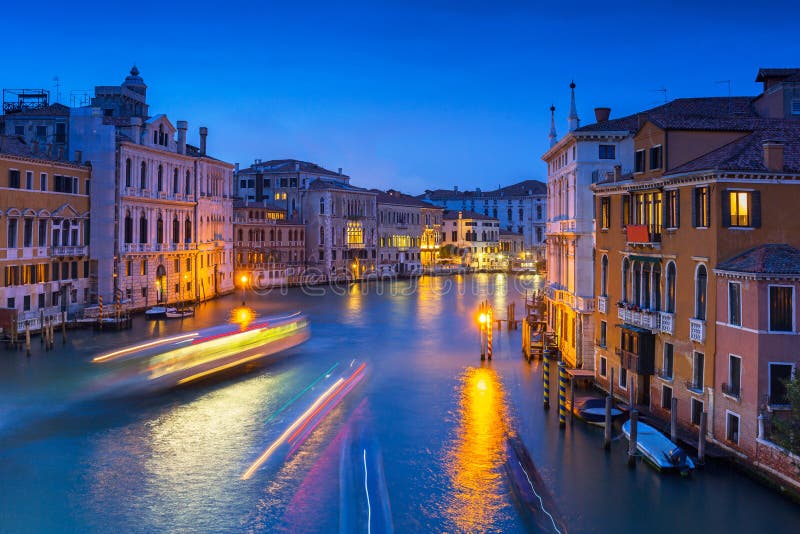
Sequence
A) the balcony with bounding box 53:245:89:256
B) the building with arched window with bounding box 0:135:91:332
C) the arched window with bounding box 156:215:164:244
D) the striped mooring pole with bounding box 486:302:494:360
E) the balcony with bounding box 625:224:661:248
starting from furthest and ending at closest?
the arched window with bounding box 156:215:164:244 < the balcony with bounding box 53:245:89:256 < the building with arched window with bounding box 0:135:91:332 < the striped mooring pole with bounding box 486:302:494:360 < the balcony with bounding box 625:224:661:248

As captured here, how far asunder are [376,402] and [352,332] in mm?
13701

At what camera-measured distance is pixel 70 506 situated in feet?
38.6

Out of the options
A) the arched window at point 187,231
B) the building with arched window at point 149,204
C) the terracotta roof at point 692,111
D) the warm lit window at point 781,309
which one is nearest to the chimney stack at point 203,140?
the building with arched window at point 149,204

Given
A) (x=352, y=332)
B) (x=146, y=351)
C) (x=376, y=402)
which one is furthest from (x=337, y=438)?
(x=352, y=332)

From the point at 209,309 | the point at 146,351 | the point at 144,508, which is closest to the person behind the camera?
the point at 144,508

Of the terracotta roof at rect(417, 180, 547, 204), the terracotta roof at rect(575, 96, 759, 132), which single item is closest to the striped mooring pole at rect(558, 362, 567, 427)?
the terracotta roof at rect(575, 96, 759, 132)

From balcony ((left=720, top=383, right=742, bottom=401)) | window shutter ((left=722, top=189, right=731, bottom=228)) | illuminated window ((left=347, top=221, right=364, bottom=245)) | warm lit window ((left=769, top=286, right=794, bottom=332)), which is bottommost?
balcony ((left=720, top=383, right=742, bottom=401))

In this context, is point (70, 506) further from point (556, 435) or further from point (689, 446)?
point (689, 446)

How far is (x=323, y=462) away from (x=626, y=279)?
8.73 m

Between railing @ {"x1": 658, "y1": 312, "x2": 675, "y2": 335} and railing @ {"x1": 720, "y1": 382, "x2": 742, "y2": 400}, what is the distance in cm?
213

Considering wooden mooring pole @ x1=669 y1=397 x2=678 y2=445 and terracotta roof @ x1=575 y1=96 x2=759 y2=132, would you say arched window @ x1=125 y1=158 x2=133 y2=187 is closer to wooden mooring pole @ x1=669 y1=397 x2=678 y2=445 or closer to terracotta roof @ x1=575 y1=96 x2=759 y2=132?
terracotta roof @ x1=575 y1=96 x2=759 y2=132

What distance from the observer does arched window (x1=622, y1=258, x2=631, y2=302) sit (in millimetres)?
17844

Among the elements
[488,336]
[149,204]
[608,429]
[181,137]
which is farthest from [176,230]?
[608,429]

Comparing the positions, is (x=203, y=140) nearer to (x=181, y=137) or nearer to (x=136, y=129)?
(x=181, y=137)
